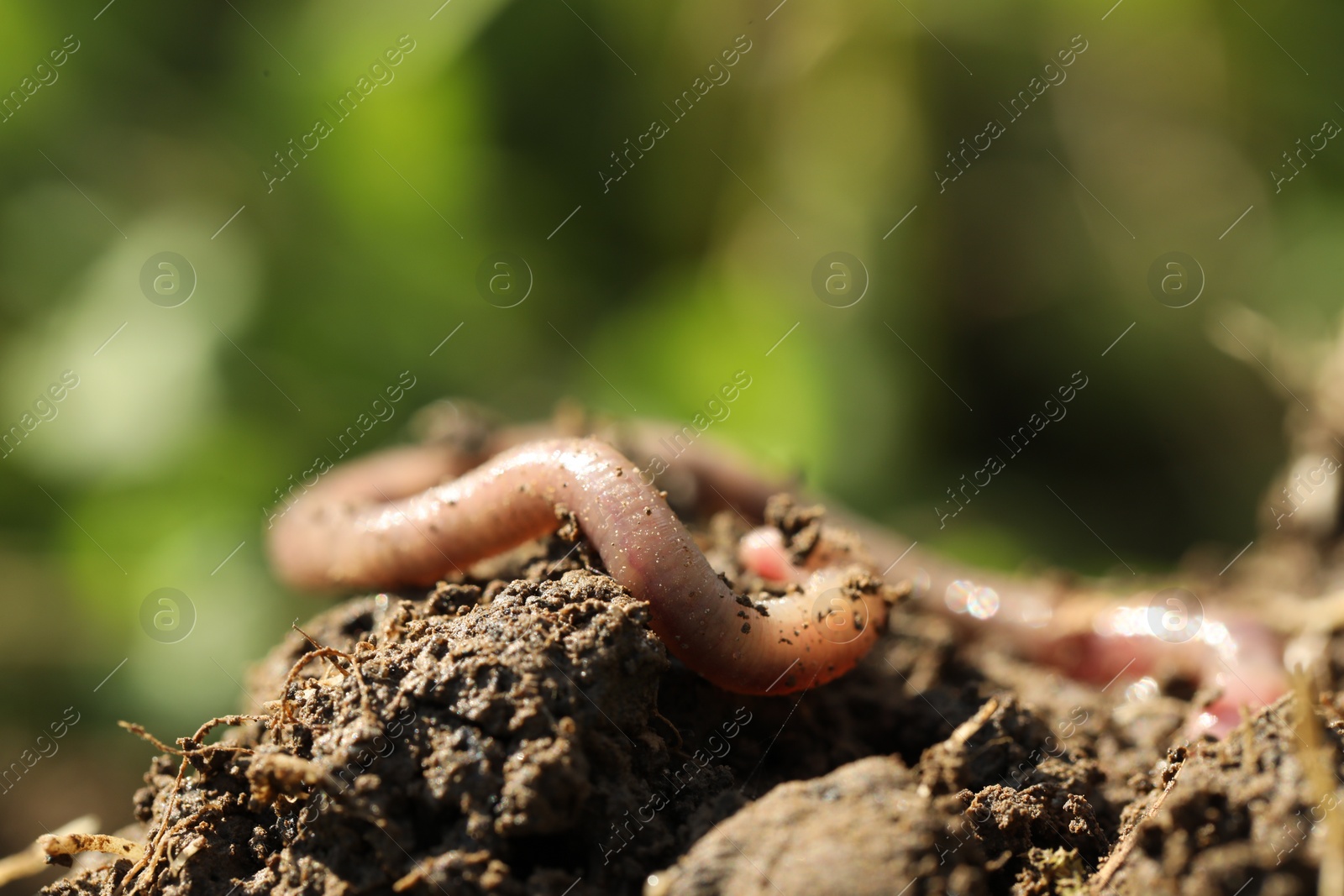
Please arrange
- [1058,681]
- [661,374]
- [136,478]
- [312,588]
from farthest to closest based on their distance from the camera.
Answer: [661,374] < [136,478] < [312,588] < [1058,681]

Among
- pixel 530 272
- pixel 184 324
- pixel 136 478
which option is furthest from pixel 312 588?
pixel 530 272

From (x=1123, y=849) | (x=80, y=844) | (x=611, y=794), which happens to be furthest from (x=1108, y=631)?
(x=80, y=844)

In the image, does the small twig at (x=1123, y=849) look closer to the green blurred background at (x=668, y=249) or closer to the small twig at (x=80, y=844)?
the small twig at (x=80, y=844)

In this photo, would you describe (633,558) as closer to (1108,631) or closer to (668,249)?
(1108,631)

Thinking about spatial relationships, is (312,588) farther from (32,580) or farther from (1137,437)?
(1137,437)

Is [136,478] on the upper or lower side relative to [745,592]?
upper

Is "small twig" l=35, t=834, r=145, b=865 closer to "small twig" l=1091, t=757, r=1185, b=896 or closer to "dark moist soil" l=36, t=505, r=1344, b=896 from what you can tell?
"dark moist soil" l=36, t=505, r=1344, b=896

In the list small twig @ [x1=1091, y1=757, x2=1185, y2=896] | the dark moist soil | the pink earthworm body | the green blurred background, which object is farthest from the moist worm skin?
the green blurred background

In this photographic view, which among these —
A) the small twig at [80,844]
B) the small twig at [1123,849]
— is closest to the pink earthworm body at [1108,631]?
the small twig at [1123,849]
